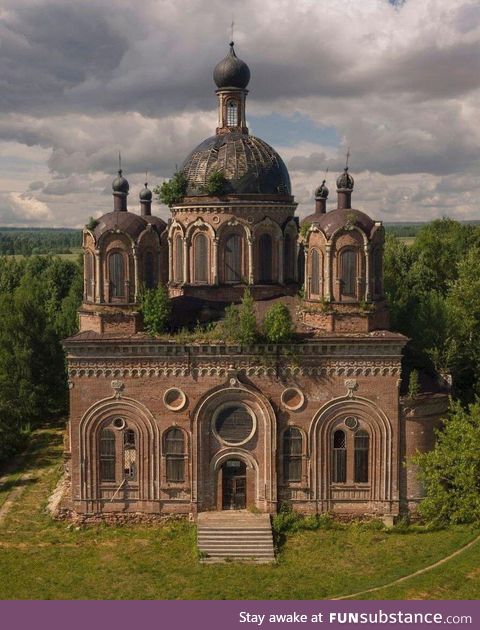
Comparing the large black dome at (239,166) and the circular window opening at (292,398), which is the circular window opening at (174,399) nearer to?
the circular window opening at (292,398)

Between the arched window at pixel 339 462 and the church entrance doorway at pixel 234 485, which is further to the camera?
the church entrance doorway at pixel 234 485

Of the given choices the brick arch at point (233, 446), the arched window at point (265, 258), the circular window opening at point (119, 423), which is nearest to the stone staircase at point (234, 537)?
the brick arch at point (233, 446)

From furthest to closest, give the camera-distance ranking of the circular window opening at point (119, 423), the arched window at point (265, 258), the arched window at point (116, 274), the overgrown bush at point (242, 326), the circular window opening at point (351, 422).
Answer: the arched window at point (265, 258) < the arched window at point (116, 274) < the circular window opening at point (119, 423) < the circular window opening at point (351, 422) < the overgrown bush at point (242, 326)

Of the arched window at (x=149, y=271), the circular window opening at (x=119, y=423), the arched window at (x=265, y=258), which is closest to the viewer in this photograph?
the circular window opening at (x=119, y=423)

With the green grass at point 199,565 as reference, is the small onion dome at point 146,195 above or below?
above

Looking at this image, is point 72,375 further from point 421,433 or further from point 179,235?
point 421,433

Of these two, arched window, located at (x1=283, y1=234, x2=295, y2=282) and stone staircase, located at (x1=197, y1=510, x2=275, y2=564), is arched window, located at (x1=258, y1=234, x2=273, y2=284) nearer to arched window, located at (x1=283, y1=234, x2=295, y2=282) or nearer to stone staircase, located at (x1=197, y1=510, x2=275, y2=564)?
arched window, located at (x1=283, y1=234, x2=295, y2=282)

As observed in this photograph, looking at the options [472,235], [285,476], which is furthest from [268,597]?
[472,235]
